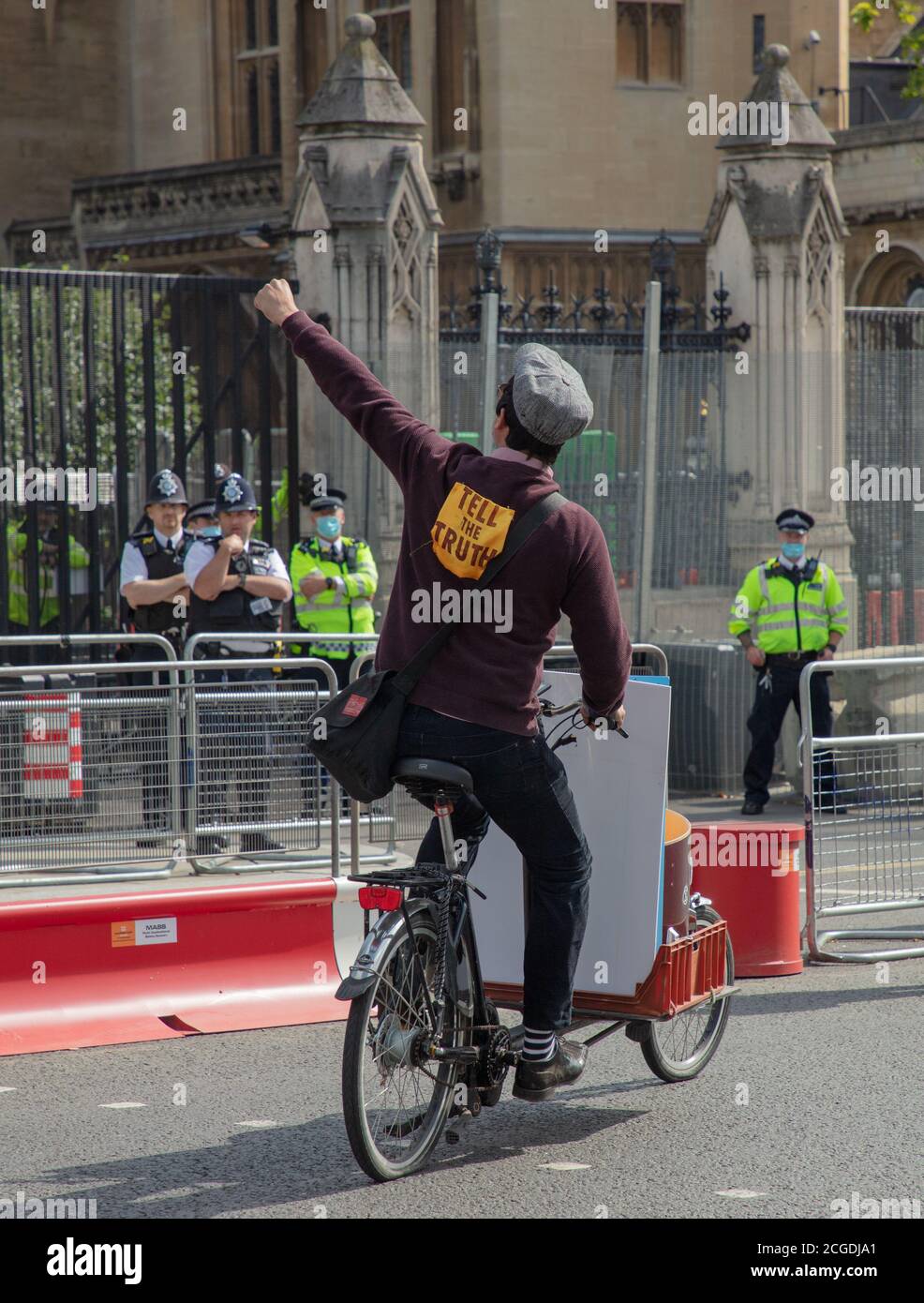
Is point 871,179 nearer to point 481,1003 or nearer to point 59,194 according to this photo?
point 59,194

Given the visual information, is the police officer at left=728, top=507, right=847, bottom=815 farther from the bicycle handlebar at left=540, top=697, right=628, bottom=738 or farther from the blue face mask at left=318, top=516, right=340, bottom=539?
the bicycle handlebar at left=540, top=697, right=628, bottom=738

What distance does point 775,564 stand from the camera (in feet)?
41.0

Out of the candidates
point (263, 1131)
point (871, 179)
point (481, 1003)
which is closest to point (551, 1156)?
point (481, 1003)

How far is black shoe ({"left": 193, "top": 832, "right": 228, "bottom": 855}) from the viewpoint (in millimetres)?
7780

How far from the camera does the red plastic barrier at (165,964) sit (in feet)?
23.1

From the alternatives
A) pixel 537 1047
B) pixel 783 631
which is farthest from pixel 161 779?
pixel 783 631

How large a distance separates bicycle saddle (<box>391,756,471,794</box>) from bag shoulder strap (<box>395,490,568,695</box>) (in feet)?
0.67

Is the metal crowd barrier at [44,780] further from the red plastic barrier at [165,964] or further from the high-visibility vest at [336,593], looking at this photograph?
the high-visibility vest at [336,593]

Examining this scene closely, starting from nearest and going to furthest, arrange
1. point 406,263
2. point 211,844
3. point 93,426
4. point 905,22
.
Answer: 1. point 211,844
2. point 93,426
3. point 406,263
4. point 905,22

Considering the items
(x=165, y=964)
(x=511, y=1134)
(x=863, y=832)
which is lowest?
(x=511, y=1134)

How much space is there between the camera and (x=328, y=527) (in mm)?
11523

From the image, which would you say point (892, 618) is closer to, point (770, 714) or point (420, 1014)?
point (770, 714)

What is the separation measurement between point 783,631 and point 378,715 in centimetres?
749

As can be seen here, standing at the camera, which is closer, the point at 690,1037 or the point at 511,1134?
the point at 511,1134
